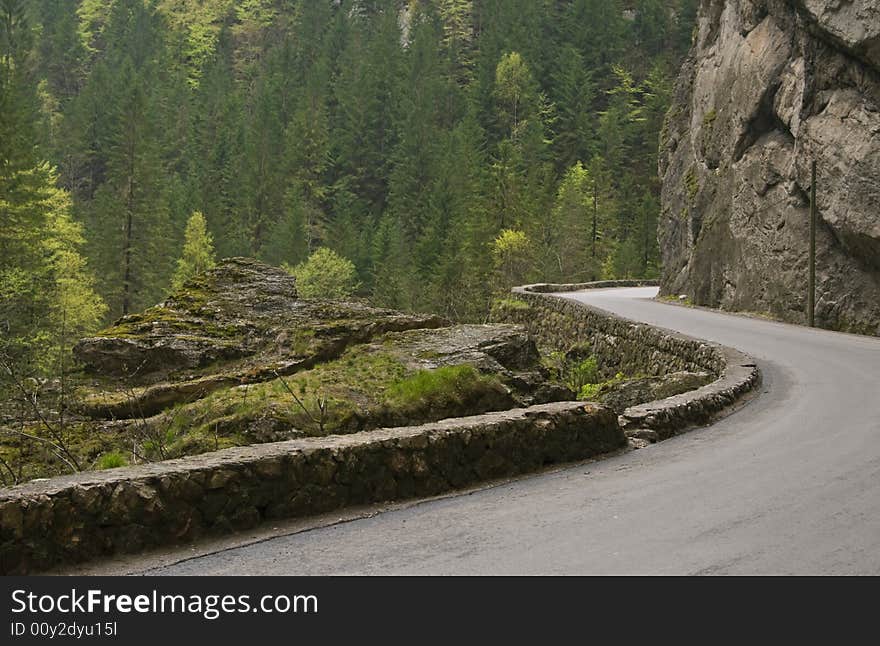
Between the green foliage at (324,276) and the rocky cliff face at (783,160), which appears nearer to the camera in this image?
the rocky cliff face at (783,160)

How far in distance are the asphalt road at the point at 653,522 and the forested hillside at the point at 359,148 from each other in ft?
102

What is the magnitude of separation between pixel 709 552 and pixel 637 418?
501 centimetres

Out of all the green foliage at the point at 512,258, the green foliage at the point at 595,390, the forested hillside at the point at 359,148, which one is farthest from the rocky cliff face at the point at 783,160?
the forested hillside at the point at 359,148

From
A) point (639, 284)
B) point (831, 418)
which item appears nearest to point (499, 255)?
point (639, 284)

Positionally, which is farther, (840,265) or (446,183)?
(446,183)

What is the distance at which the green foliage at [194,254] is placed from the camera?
62531 mm

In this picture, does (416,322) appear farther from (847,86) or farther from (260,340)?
(847,86)

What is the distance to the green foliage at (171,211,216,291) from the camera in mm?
62531

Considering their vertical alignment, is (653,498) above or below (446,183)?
below

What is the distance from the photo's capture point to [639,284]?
184 ft

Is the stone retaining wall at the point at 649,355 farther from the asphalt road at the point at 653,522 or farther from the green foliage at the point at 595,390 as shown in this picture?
the green foliage at the point at 595,390

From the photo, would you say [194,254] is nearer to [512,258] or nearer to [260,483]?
[512,258]

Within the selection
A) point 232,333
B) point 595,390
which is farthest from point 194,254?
point 232,333
